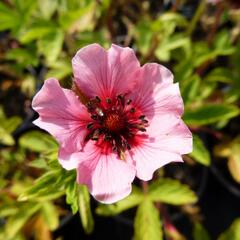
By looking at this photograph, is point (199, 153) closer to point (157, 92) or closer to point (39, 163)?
point (157, 92)

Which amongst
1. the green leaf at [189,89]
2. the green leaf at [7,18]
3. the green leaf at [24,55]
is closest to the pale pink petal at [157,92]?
the green leaf at [189,89]

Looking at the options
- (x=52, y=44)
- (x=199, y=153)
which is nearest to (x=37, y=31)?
(x=52, y=44)

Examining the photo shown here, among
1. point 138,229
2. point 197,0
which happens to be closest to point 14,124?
point 138,229

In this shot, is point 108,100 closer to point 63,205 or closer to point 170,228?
point 170,228

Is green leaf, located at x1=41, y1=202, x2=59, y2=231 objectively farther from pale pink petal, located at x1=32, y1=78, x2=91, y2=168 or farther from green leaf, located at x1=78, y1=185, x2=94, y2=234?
pale pink petal, located at x1=32, y1=78, x2=91, y2=168

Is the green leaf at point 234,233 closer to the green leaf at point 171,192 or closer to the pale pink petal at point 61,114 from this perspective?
the green leaf at point 171,192

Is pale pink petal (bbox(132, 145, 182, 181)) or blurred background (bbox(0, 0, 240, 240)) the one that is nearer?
pale pink petal (bbox(132, 145, 182, 181))

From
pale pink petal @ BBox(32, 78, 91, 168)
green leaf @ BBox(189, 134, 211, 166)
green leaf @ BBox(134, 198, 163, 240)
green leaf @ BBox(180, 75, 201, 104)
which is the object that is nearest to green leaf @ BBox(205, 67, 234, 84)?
green leaf @ BBox(180, 75, 201, 104)
